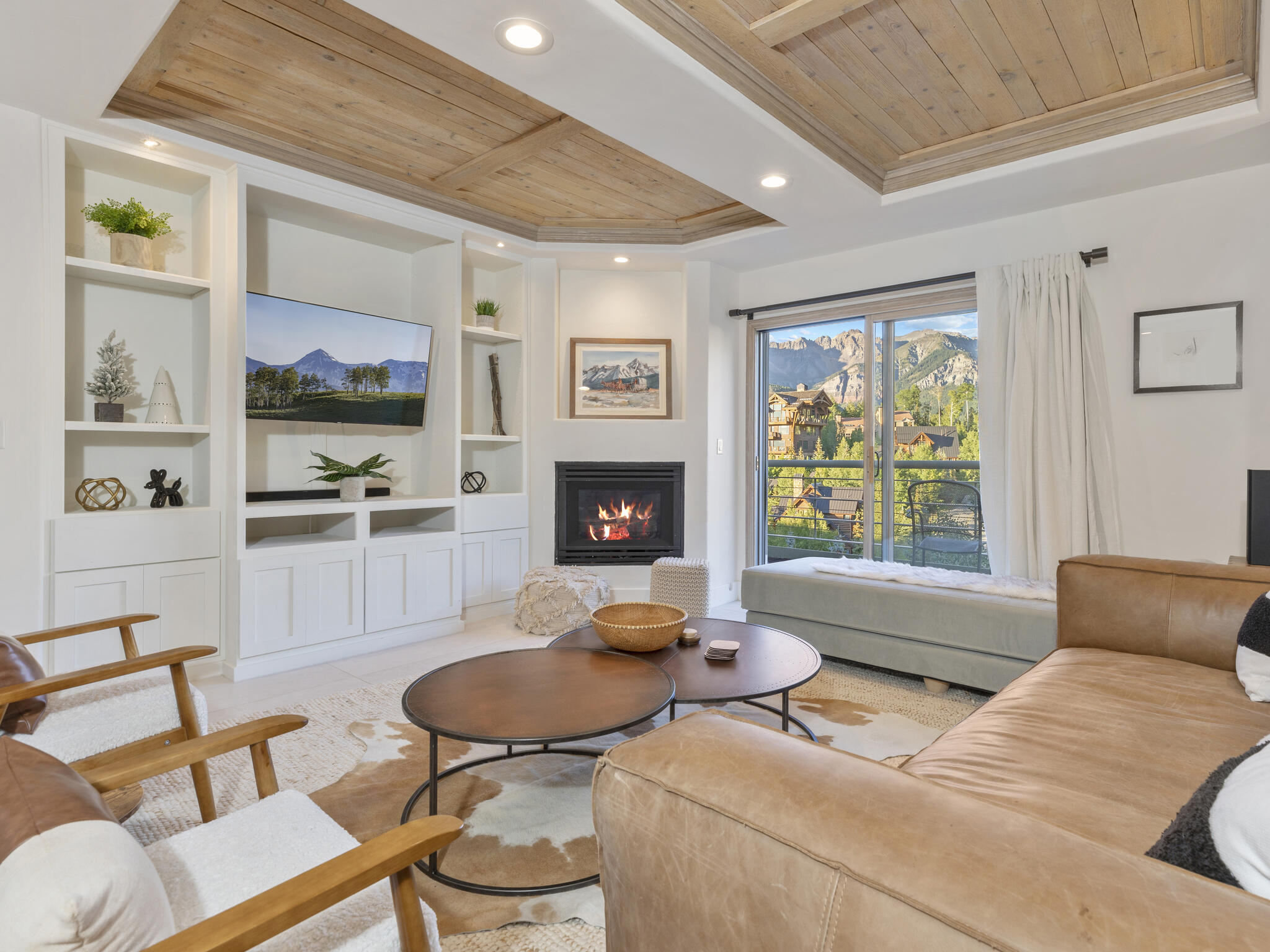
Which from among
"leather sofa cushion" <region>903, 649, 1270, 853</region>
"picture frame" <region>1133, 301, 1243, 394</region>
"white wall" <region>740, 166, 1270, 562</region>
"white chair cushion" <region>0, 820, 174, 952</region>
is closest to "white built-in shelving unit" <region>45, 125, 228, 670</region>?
"white chair cushion" <region>0, 820, 174, 952</region>

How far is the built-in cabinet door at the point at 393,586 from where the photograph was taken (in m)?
3.76

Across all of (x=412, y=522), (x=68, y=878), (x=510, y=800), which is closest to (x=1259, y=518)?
(x=510, y=800)

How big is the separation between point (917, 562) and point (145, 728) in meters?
4.00

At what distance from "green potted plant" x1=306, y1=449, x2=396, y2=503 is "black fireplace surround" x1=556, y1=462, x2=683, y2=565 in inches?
51.4

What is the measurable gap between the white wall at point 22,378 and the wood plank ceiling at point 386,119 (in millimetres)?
431

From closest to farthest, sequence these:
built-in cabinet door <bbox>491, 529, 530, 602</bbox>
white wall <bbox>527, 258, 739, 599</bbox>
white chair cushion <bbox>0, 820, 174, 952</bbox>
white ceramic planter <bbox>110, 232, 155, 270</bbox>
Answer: white chair cushion <bbox>0, 820, 174, 952</bbox>, white ceramic planter <bbox>110, 232, 155, 270</bbox>, built-in cabinet door <bbox>491, 529, 530, 602</bbox>, white wall <bbox>527, 258, 739, 599</bbox>

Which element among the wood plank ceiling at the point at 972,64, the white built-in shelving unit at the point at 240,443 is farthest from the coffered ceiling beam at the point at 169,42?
the wood plank ceiling at the point at 972,64

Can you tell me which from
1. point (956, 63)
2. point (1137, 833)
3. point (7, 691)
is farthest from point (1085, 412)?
point (7, 691)

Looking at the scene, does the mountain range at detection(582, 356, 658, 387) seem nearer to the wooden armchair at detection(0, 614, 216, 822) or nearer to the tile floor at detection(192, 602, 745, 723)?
the tile floor at detection(192, 602, 745, 723)

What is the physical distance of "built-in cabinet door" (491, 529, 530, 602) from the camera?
15.0 ft

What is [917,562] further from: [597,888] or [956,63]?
[597,888]

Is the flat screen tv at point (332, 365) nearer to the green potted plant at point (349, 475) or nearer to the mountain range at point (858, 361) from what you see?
the green potted plant at point (349, 475)

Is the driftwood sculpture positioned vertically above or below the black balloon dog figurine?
above

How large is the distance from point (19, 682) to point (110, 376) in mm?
1991
